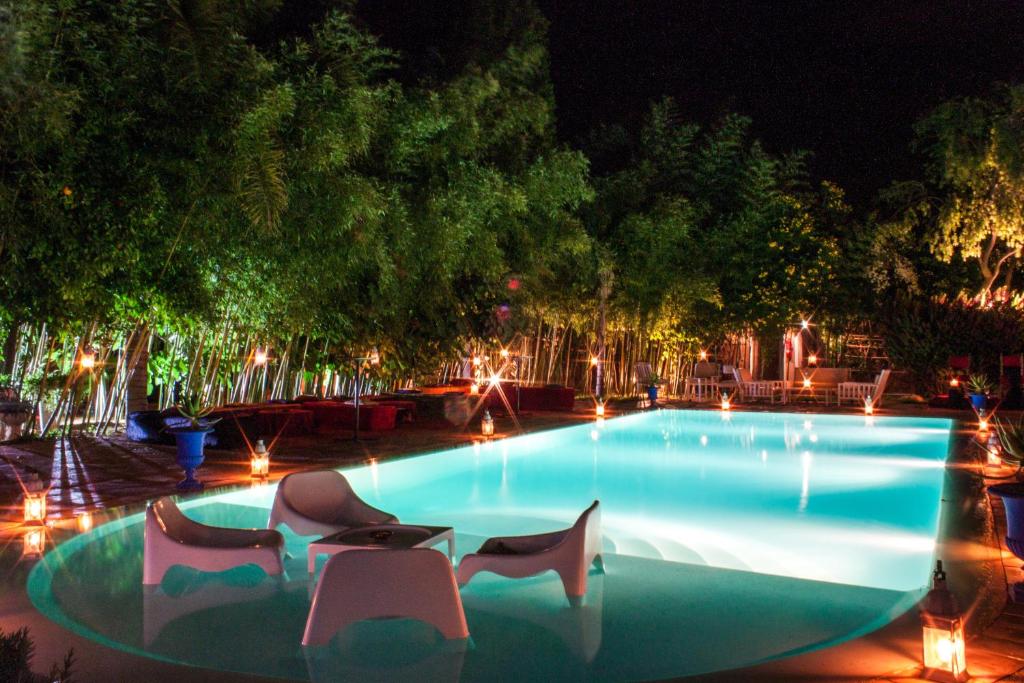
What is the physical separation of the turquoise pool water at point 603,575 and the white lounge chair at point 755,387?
6.72 metres

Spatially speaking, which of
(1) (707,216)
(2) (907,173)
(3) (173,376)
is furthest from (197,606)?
(2) (907,173)

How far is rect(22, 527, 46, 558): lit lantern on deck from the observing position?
4.11 metres

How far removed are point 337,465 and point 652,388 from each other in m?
8.31

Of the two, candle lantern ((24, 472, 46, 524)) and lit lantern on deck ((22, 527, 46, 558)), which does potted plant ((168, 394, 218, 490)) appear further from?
lit lantern on deck ((22, 527, 46, 558))

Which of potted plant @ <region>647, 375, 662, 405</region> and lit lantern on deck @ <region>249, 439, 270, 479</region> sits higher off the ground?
potted plant @ <region>647, 375, 662, 405</region>

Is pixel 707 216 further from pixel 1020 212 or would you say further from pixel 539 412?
pixel 539 412

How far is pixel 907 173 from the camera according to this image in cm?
1939

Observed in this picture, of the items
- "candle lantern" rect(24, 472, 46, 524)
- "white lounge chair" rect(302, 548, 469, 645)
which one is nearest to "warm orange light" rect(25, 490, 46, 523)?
"candle lantern" rect(24, 472, 46, 524)

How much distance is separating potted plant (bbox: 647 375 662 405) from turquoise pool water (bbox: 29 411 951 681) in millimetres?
5022

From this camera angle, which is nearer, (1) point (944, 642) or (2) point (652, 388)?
(1) point (944, 642)

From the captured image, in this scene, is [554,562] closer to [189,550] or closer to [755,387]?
[189,550]

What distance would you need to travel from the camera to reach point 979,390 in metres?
13.0

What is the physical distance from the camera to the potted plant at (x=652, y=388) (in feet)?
47.8

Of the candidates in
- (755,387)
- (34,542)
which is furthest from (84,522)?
(755,387)
